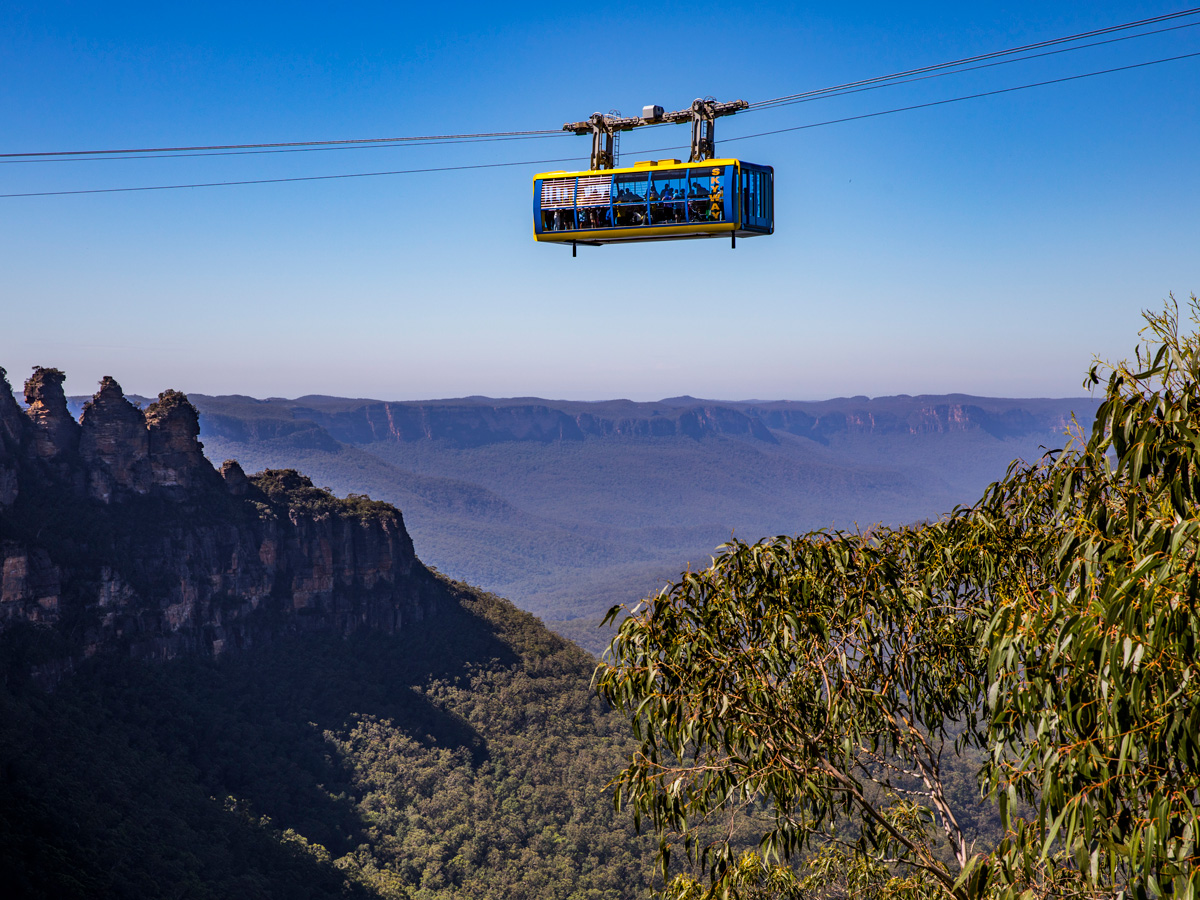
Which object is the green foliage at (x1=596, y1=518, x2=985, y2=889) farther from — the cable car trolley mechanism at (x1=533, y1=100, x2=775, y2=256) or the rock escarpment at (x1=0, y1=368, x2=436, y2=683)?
the rock escarpment at (x1=0, y1=368, x2=436, y2=683)

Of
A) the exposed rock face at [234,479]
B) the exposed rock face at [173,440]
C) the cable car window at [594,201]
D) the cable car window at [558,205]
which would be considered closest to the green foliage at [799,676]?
the cable car window at [594,201]

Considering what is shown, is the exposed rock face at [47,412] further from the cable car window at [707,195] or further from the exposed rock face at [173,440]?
the cable car window at [707,195]

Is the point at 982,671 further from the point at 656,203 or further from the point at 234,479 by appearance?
the point at 234,479

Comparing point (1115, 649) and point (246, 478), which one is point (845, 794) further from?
point (246, 478)

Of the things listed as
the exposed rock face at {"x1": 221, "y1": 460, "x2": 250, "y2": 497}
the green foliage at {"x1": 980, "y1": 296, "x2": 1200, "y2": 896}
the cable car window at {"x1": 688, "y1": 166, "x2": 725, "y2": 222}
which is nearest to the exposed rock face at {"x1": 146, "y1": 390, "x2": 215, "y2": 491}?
the exposed rock face at {"x1": 221, "y1": 460, "x2": 250, "y2": 497}

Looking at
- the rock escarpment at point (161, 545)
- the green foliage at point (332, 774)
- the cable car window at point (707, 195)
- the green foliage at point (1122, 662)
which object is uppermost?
the cable car window at point (707, 195)

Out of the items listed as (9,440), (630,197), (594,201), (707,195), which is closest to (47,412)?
(9,440)

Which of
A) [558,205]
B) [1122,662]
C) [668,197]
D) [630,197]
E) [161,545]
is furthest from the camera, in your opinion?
[161,545]
